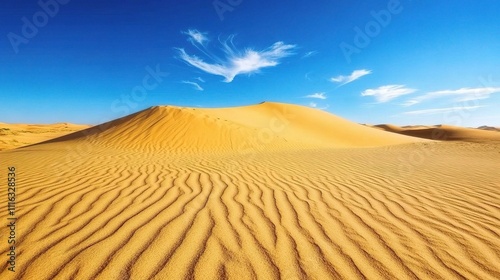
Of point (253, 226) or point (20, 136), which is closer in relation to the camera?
point (253, 226)

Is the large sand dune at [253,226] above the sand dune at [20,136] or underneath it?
underneath

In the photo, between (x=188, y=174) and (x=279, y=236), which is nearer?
(x=279, y=236)

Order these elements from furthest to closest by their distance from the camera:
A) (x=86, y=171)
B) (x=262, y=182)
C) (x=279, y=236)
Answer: (x=86, y=171)
(x=262, y=182)
(x=279, y=236)

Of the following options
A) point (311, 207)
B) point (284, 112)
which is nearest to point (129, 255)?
point (311, 207)

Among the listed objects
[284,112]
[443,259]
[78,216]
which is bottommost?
Answer: [443,259]

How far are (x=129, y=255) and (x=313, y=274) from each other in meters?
1.63

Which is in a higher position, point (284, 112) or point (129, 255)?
point (284, 112)

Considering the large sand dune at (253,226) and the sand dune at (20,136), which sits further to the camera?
the sand dune at (20,136)

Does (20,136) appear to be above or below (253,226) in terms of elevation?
above

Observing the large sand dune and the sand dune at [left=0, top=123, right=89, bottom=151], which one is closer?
the large sand dune

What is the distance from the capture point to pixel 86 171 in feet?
20.6

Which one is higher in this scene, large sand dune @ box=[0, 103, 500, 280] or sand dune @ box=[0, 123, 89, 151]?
sand dune @ box=[0, 123, 89, 151]

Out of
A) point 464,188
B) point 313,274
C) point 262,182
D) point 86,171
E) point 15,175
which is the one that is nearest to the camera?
point 313,274

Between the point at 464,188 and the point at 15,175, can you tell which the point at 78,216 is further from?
the point at 464,188
